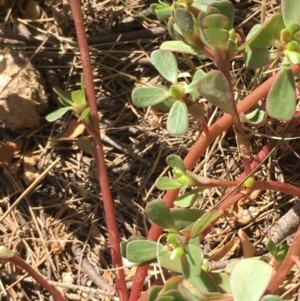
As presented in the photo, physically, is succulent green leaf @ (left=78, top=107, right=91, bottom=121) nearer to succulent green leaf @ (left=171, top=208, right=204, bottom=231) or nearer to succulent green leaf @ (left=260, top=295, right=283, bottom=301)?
succulent green leaf @ (left=171, top=208, right=204, bottom=231)

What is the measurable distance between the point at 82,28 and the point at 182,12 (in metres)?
0.49

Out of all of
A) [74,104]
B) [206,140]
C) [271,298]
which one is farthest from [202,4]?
[271,298]

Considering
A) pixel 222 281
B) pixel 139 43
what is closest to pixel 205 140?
pixel 222 281

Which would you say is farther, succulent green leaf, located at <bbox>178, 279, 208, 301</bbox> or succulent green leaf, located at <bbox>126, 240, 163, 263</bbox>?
succulent green leaf, located at <bbox>126, 240, 163, 263</bbox>

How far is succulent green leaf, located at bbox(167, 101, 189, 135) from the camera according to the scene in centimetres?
130

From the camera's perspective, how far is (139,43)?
200 centimetres

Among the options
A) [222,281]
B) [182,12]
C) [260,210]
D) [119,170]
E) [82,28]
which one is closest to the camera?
[182,12]

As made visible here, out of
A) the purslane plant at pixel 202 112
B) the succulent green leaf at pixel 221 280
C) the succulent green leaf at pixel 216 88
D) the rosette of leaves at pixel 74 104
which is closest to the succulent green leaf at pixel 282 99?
the purslane plant at pixel 202 112

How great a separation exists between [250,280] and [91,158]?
934 millimetres

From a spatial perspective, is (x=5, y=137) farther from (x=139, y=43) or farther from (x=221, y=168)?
(x=221, y=168)

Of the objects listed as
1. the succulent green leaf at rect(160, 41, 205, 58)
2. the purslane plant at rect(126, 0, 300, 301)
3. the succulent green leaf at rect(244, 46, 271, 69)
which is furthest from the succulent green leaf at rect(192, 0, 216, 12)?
the succulent green leaf at rect(244, 46, 271, 69)

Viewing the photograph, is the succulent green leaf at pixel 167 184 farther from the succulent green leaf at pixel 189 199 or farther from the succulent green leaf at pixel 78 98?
the succulent green leaf at pixel 78 98

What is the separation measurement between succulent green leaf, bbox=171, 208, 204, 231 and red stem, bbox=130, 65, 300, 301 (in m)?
0.16

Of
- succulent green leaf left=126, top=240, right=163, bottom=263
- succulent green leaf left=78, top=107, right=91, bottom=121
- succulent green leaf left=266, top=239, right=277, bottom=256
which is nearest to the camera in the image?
succulent green leaf left=126, top=240, right=163, bottom=263
